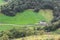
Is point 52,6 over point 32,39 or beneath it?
beneath

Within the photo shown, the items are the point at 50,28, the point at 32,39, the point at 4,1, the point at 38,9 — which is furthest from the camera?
the point at 4,1

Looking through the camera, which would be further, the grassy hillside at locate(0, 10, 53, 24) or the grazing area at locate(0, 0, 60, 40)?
the grassy hillside at locate(0, 10, 53, 24)

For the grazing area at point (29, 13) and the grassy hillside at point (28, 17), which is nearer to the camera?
the grazing area at point (29, 13)

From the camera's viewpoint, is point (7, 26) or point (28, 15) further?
point (28, 15)

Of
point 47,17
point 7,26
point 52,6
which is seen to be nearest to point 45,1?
point 52,6

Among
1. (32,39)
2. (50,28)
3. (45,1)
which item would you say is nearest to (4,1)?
(45,1)

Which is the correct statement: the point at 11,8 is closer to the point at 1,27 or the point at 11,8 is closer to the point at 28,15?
the point at 28,15

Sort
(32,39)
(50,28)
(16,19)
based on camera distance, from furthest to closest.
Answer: (16,19) < (50,28) < (32,39)
